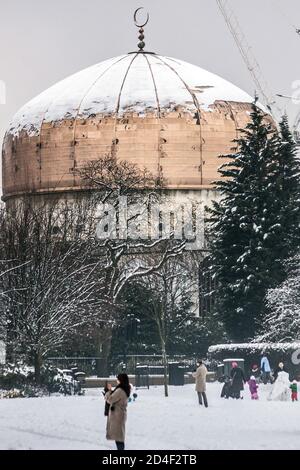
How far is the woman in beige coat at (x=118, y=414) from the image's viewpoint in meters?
31.4

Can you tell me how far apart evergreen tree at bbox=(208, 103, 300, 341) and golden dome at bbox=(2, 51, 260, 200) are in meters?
35.1

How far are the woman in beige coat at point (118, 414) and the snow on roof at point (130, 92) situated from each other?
8445 cm

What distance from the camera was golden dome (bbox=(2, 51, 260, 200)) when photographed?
115m

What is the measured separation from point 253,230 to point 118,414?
144 feet

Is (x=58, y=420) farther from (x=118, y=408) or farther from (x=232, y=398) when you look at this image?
(x=232, y=398)

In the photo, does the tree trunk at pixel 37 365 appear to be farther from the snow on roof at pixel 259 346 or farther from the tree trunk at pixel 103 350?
the tree trunk at pixel 103 350

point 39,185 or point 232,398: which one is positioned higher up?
point 39,185

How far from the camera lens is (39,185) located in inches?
4572

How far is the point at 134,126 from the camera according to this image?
379ft

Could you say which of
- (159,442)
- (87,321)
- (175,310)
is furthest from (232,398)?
(175,310)

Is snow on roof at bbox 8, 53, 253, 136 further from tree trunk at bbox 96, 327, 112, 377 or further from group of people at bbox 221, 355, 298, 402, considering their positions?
group of people at bbox 221, 355, 298, 402

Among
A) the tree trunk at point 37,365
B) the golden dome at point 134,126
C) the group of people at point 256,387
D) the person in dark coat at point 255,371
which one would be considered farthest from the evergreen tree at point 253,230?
the golden dome at point 134,126

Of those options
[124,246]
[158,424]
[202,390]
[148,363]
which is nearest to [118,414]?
[158,424]
